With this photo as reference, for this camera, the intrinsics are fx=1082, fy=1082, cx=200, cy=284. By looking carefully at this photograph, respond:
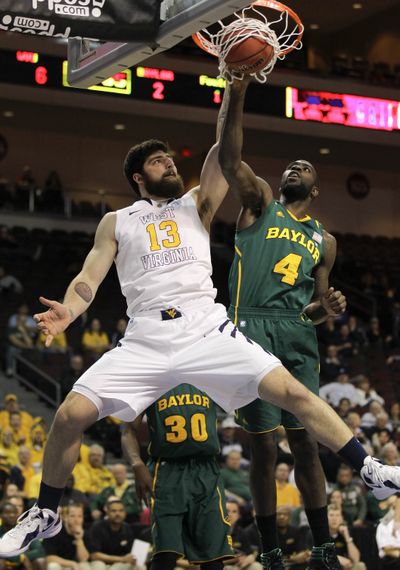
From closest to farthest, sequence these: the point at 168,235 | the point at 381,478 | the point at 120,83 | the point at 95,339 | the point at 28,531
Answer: the point at 381,478 < the point at 28,531 < the point at 168,235 < the point at 120,83 < the point at 95,339

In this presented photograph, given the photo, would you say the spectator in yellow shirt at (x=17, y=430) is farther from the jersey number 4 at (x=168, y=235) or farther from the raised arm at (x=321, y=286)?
the jersey number 4 at (x=168, y=235)

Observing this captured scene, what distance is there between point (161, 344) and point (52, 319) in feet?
2.11

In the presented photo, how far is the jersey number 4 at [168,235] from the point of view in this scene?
641 centimetres

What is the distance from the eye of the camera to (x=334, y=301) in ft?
22.3

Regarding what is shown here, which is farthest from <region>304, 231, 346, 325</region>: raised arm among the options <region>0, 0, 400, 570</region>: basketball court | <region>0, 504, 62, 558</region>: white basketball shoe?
<region>0, 504, 62, 558</region>: white basketball shoe

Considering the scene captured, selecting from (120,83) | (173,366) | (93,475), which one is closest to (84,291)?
(173,366)

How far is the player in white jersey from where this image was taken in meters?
5.88

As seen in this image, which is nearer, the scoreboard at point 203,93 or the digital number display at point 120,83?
the digital number display at point 120,83

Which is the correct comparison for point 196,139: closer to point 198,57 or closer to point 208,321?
point 198,57

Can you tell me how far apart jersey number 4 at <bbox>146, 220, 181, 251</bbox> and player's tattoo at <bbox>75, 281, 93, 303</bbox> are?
45 cm

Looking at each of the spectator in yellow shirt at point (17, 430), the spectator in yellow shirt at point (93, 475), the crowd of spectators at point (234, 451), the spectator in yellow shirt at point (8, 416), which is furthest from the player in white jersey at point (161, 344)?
the spectator in yellow shirt at point (8, 416)

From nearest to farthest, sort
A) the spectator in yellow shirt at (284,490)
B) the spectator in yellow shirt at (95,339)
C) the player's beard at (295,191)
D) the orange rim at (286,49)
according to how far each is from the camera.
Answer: the orange rim at (286,49)
the player's beard at (295,191)
the spectator in yellow shirt at (284,490)
the spectator in yellow shirt at (95,339)

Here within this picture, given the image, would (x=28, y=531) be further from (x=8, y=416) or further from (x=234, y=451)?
(x=8, y=416)

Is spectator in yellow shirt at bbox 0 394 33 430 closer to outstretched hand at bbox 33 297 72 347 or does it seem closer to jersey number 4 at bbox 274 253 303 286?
jersey number 4 at bbox 274 253 303 286
